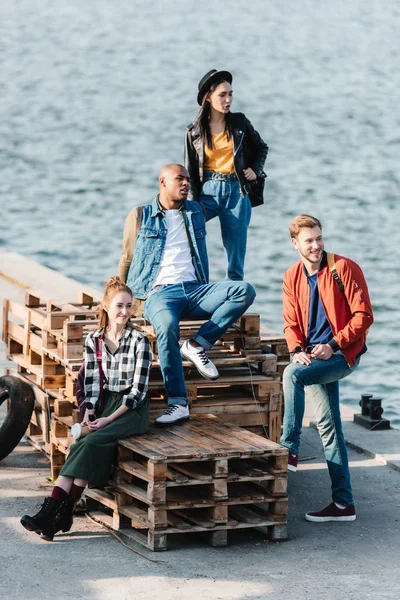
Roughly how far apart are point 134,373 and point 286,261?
552 inches

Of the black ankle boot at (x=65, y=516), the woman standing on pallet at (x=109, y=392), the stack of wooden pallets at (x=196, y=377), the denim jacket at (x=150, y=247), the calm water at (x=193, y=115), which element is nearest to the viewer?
the black ankle boot at (x=65, y=516)

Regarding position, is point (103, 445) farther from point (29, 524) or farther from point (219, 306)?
point (219, 306)

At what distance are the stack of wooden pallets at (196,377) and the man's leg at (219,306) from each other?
0.24 m

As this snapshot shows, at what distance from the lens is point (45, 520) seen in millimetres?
7816

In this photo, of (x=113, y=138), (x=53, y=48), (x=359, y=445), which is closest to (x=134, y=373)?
(x=359, y=445)

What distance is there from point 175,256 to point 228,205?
99 cm

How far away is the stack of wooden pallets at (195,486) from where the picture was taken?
771 cm

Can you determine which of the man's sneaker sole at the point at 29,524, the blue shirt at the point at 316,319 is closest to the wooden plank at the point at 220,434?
the blue shirt at the point at 316,319

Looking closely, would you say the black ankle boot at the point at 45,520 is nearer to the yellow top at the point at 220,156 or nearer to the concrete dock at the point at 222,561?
the concrete dock at the point at 222,561

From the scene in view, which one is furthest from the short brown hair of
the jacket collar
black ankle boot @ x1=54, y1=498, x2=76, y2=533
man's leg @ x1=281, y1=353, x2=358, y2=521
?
black ankle boot @ x1=54, y1=498, x2=76, y2=533

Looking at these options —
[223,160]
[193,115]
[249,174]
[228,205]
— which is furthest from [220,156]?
[193,115]

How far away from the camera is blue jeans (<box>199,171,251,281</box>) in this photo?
32.3 ft

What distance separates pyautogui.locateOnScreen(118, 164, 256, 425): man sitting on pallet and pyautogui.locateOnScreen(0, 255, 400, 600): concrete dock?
106 centimetres

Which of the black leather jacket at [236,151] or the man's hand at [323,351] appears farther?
the black leather jacket at [236,151]
